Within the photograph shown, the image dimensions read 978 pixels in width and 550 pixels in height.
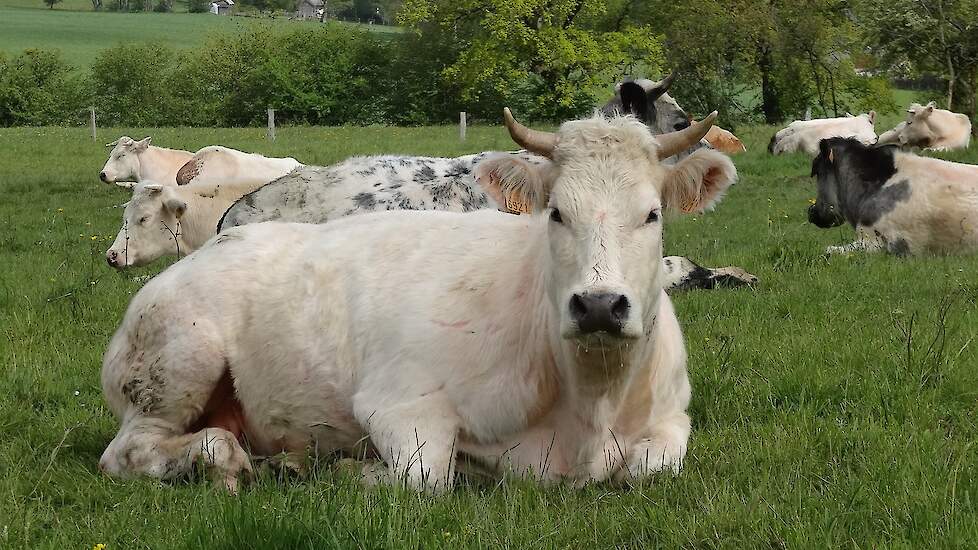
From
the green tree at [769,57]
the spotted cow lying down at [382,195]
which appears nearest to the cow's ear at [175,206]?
the spotted cow lying down at [382,195]

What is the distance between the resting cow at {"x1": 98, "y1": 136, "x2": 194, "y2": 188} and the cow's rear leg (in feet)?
53.2

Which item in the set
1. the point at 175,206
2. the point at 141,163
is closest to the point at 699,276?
the point at 175,206

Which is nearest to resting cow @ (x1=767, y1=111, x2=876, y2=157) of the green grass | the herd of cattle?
the green grass

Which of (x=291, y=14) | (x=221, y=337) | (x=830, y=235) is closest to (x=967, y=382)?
(x=221, y=337)

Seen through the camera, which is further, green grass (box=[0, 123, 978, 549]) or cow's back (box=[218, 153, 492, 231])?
cow's back (box=[218, 153, 492, 231])

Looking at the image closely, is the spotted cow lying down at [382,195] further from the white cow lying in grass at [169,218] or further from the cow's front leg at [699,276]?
the white cow lying in grass at [169,218]

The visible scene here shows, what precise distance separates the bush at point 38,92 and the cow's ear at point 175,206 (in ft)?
165

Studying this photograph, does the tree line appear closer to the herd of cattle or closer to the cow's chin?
the herd of cattle

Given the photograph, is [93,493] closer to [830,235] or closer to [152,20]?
[830,235]

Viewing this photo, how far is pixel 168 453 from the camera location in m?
5.07

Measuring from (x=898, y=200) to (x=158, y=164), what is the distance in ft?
48.0

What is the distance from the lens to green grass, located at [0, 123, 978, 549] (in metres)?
3.65

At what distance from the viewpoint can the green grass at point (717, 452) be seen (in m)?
3.65

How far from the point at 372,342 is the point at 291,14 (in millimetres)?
137312
